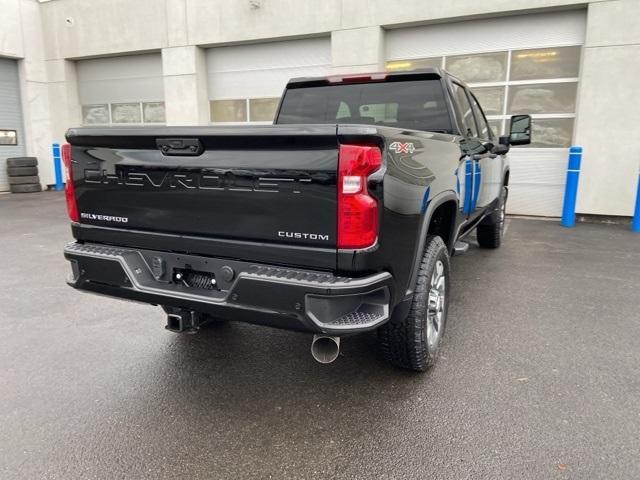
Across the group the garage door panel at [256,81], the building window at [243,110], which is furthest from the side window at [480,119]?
the building window at [243,110]

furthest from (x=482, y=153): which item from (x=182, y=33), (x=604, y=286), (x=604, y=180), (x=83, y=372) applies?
(x=182, y=33)

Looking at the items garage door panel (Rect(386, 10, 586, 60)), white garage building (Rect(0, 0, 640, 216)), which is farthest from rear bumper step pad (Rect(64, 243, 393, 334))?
garage door panel (Rect(386, 10, 586, 60))

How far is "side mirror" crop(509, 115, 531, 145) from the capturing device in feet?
17.1

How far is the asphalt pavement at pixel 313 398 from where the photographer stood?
234 centimetres

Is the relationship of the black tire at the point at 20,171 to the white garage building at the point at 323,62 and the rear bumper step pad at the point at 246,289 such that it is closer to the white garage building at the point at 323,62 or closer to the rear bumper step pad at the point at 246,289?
the white garage building at the point at 323,62

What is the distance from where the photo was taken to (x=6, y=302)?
4668 millimetres

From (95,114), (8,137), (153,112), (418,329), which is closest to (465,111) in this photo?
(418,329)

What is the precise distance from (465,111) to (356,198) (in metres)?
2.74

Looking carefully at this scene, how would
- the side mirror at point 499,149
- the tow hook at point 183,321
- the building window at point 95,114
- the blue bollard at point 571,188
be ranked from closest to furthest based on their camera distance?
the tow hook at point 183,321 → the side mirror at point 499,149 → the blue bollard at point 571,188 → the building window at point 95,114

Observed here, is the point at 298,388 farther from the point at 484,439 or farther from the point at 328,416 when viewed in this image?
the point at 484,439

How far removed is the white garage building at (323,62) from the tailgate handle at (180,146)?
8343 mm

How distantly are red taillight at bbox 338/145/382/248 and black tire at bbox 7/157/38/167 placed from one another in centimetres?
1424

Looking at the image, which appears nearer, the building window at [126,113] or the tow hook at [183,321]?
the tow hook at [183,321]

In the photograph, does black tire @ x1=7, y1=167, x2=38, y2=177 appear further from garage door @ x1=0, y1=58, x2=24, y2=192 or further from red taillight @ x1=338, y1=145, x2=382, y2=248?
red taillight @ x1=338, y1=145, x2=382, y2=248
